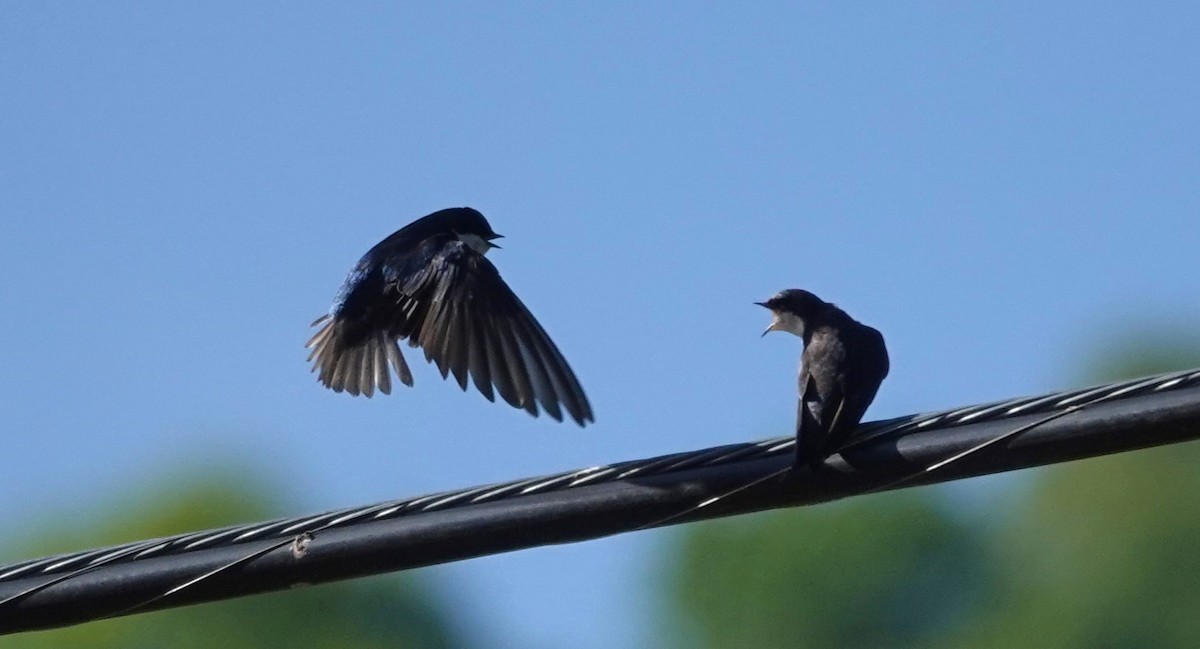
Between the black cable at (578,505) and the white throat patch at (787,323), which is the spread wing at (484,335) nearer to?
the white throat patch at (787,323)

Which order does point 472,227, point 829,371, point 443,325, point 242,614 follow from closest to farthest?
point 829,371, point 443,325, point 472,227, point 242,614

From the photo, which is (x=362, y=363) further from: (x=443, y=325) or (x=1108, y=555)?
(x=1108, y=555)

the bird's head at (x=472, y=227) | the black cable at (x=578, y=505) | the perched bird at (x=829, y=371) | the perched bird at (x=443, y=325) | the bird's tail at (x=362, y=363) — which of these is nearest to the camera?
the black cable at (x=578, y=505)

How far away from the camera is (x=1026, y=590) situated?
74.3 ft

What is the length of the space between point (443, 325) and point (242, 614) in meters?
14.6

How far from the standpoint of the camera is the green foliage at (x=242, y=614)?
1930 centimetres

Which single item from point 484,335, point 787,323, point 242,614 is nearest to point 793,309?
point 787,323

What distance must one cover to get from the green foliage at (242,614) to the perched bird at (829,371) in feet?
45.5

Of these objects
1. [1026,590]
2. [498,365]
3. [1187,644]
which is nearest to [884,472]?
[498,365]

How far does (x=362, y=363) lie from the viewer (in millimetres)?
7098

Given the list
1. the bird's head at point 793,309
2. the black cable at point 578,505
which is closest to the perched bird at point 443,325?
the bird's head at point 793,309

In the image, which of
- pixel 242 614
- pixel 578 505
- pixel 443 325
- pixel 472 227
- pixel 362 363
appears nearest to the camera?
pixel 578 505

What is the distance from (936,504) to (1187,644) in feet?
12.0

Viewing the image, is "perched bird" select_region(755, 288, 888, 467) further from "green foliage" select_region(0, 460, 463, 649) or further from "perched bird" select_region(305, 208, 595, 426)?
"green foliage" select_region(0, 460, 463, 649)
